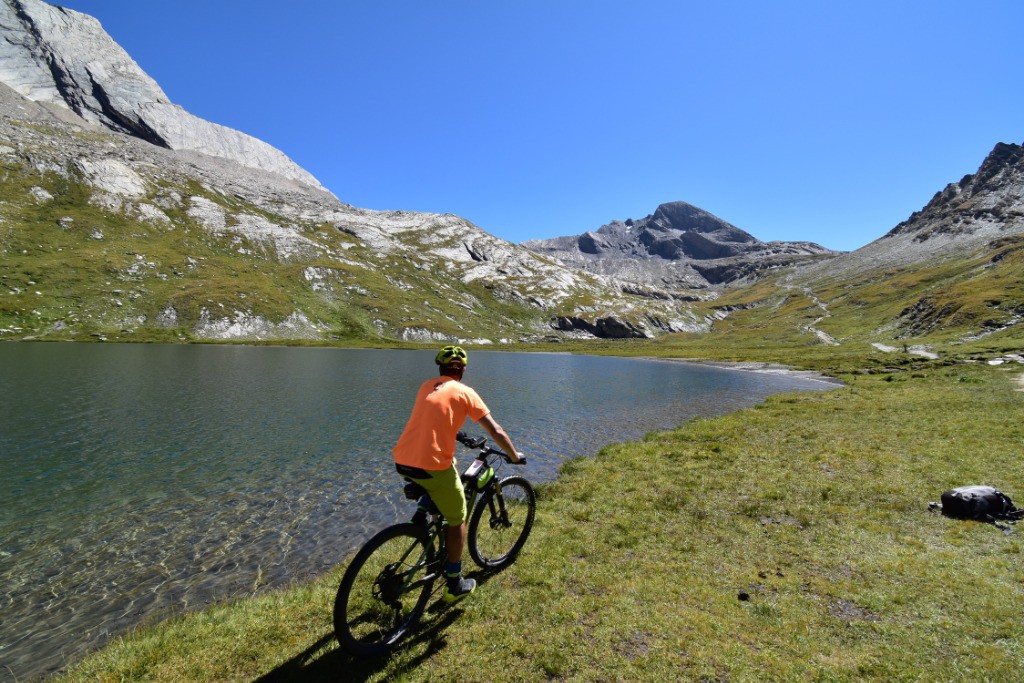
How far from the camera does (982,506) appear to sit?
13523 mm

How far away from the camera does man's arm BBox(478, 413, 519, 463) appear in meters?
8.86

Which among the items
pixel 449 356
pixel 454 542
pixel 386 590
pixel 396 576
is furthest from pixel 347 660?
pixel 449 356

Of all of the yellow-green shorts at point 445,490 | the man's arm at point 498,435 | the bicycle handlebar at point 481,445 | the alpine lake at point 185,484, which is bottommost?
the alpine lake at point 185,484

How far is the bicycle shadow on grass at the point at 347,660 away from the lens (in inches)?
304

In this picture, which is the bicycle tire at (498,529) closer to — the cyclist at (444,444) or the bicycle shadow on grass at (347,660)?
the cyclist at (444,444)

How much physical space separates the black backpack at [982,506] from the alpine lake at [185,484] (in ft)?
52.4

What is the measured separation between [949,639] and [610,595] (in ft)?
20.2

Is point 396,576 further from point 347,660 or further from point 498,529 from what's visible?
point 498,529

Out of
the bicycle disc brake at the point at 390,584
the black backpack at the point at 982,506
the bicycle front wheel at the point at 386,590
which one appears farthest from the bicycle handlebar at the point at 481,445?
the black backpack at the point at 982,506

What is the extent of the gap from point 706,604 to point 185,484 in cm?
2313

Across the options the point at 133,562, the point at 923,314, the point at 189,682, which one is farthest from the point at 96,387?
the point at 923,314

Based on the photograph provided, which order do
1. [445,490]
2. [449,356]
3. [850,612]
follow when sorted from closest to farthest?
1. [445,490]
2. [850,612]
3. [449,356]

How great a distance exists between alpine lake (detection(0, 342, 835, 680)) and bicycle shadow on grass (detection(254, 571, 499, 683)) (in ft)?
17.2

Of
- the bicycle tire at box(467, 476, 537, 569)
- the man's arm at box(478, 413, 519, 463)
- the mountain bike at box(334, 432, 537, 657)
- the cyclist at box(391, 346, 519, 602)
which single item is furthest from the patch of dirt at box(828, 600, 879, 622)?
the cyclist at box(391, 346, 519, 602)
